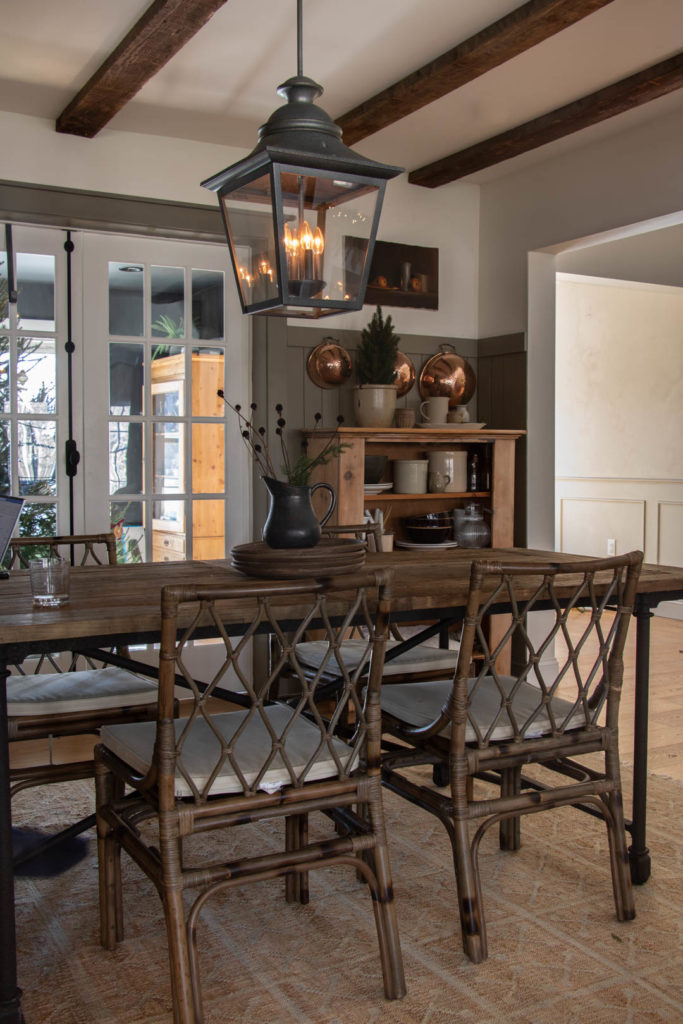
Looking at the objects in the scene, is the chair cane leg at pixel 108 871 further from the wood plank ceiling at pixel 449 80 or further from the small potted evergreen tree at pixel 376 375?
the small potted evergreen tree at pixel 376 375

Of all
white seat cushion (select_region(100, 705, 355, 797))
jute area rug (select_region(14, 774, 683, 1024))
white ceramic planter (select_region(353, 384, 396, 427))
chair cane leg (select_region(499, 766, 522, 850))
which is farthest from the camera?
white ceramic planter (select_region(353, 384, 396, 427))

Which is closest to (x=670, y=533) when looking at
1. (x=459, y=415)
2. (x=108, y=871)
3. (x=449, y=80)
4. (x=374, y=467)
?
(x=459, y=415)

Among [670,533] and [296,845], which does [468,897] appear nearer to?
[296,845]

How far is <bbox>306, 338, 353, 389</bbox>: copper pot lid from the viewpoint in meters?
4.64

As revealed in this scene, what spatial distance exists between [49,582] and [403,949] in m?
1.17

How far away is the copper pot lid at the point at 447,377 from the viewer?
16.2 ft

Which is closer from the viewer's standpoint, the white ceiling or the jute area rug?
the jute area rug

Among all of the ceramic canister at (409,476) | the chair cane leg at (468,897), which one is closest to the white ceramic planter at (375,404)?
the ceramic canister at (409,476)

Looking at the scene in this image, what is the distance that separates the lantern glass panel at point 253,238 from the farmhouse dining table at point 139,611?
27.8 inches

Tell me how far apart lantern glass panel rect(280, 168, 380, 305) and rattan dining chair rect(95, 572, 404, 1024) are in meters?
0.68

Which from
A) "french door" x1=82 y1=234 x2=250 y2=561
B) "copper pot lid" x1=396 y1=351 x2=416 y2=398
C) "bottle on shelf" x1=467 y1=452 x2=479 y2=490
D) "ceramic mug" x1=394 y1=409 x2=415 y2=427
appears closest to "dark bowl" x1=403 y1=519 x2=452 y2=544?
"bottle on shelf" x1=467 y1=452 x2=479 y2=490

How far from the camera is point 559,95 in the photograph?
3791 mm

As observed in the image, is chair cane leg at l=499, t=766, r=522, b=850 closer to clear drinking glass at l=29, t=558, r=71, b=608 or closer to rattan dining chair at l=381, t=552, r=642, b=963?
rattan dining chair at l=381, t=552, r=642, b=963

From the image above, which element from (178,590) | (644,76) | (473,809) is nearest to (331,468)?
(644,76)
